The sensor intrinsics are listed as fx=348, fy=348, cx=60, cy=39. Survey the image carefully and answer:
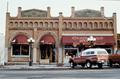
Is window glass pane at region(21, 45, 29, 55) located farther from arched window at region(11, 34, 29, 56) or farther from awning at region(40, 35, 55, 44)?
awning at region(40, 35, 55, 44)

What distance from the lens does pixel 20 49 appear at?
5297cm

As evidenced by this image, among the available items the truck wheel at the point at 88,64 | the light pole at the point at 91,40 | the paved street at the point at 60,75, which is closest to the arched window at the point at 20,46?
the light pole at the point at 91,40

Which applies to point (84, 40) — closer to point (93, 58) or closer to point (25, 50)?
point (25, 50)

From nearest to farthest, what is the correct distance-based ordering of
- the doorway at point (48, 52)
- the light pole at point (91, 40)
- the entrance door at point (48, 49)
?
the light pole at point (91, 40) → the entrance door at point (48, 49) → the doorway at point (48, 52)

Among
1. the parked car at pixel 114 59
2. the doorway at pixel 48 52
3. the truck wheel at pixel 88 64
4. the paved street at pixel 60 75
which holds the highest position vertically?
the doorway at pixel 48 52

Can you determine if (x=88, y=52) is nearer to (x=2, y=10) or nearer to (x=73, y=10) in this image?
(x=73, y=10)

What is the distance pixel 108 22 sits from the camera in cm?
5341

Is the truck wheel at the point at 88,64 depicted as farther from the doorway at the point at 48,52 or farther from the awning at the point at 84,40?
the doorway at the point at 48,52

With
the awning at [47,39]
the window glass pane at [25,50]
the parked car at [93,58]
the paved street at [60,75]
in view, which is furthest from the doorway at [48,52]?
the paved street at [60,75]

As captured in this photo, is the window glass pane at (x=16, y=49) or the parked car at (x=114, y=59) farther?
the window glass pane at (x=16, y=49)

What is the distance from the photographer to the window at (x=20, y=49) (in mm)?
52975

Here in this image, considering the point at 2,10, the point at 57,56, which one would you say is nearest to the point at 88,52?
the point at 57,56

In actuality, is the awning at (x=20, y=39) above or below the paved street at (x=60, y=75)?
above

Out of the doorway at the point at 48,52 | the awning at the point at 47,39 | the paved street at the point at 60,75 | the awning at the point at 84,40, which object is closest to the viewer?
the paved street at the point at 60,75
